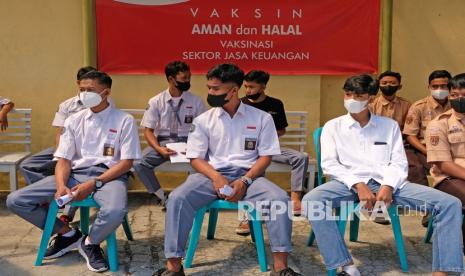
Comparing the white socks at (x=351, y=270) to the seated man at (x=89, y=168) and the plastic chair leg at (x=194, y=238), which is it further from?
the seated man at (x=89, y=168)

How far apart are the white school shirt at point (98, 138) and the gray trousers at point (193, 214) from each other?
604 mm

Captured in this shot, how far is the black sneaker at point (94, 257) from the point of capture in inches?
147

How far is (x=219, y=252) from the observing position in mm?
4160

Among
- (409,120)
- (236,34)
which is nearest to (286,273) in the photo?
(409,120)

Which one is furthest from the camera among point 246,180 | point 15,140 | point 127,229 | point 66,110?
point 15,140

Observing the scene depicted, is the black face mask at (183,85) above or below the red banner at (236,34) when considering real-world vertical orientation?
below

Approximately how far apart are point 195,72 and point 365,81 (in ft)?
7.46

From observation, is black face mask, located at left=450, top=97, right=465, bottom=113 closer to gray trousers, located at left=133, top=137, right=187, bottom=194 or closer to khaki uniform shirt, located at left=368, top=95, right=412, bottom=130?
khaki uniform shirt, located at left=368, top=95, right=412, bottom=130

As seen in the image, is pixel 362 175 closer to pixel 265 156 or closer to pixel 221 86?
pixel 265 156

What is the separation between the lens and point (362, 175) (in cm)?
389

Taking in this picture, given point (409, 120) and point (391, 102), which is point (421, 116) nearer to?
point (409, 120)

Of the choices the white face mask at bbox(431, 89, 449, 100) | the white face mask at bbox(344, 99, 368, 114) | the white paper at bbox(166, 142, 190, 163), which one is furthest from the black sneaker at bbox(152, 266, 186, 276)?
the white face mask at bbox(431, 89, 449, 100)

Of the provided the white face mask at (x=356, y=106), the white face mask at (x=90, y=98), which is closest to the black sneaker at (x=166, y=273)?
the white face mask at (x=90, y=98)

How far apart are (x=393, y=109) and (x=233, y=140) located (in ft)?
6.64
